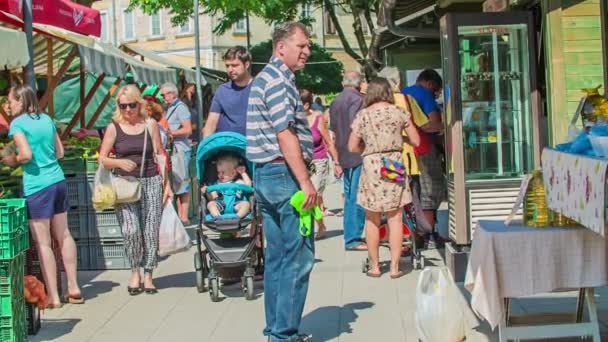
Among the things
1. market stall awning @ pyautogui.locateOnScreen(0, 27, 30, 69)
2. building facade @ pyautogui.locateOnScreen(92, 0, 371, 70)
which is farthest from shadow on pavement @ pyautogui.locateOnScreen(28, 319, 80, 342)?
building facade @ pyautogui.locateOnScreen(92, 0, 371, 70)

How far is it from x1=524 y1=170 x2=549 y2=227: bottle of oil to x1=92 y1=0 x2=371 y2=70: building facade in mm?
48281

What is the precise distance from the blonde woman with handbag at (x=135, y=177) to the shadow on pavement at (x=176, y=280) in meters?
0.38

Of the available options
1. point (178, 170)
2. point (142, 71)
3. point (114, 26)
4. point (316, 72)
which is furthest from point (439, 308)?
point (114, 26)

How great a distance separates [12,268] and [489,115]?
4348mm

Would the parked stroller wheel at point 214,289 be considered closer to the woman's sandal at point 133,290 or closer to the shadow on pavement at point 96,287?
the woman's sandal at point 133,290

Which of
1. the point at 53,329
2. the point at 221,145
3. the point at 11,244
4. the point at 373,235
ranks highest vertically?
the point at 221,145

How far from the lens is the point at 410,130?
8.47 meters

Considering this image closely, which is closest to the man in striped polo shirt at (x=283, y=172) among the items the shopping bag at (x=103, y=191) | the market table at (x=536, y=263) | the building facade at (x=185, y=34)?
the market table at (x=536, y=263)

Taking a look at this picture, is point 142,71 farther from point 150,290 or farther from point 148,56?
point 150,290

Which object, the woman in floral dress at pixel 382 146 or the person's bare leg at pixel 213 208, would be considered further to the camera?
the woman in floral dress at pixel 382 146

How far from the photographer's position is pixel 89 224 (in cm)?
945

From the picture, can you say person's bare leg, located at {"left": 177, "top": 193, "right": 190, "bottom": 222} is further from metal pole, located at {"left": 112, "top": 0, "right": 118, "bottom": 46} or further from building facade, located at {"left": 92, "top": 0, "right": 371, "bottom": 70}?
metal pole, located at {"left": 112, "top": 0, "right": 118, "bottom": 46}

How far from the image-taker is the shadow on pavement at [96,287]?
333 inches

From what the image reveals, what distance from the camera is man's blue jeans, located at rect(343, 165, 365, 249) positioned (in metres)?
10.2
